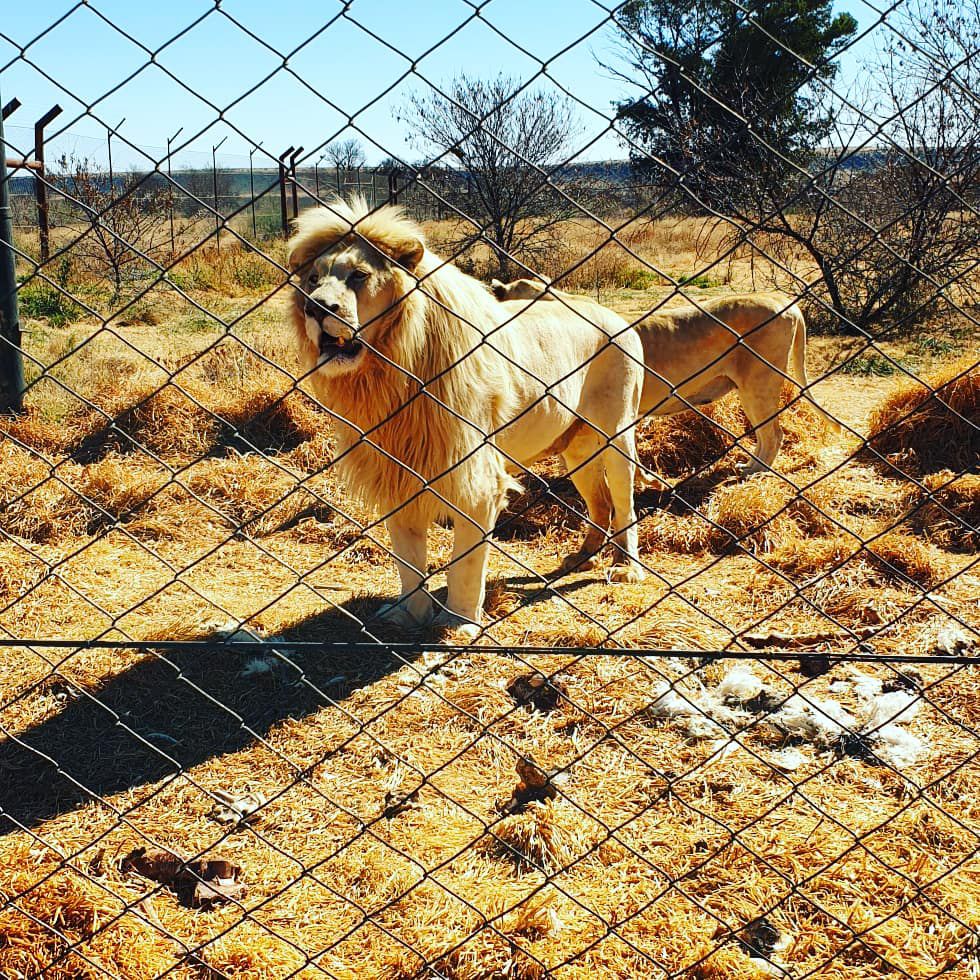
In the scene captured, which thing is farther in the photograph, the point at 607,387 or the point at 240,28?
the point at 607,387

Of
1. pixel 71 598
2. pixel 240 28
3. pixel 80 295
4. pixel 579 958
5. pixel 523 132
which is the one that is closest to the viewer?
pixel 240 28

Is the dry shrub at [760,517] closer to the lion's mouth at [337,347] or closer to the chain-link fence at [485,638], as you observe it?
the chain-link fence at [485,638]

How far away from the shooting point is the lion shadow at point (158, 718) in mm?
3445

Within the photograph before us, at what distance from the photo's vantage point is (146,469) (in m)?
7.25

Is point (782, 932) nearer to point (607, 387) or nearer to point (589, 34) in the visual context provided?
point (589, 34)

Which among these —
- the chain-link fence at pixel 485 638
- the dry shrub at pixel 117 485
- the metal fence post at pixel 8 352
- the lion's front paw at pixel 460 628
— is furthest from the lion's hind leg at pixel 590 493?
the metal fence post at pixel 8 352

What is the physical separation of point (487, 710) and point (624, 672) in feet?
2.10

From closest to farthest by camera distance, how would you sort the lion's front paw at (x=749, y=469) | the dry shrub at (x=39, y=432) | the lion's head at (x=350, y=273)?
the lion's head at (x=350, y=273), the lion's front paw at (x=749, y=469), the dry shrub at (x=39, y=432)

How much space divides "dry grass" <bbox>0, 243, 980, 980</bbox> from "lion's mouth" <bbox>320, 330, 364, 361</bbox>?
2.19ft

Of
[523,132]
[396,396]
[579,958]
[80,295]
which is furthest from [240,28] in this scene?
[523,132]

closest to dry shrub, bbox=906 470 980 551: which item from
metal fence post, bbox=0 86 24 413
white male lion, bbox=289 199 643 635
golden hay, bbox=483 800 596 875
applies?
white male lion, bbox=289 199 643 635

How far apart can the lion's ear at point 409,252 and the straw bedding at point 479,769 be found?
38.7 inches

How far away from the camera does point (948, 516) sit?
6113mm

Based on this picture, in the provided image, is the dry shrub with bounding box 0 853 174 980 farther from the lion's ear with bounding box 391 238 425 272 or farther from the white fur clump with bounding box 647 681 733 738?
the lion's ear with bounding box 391 238 425 272
